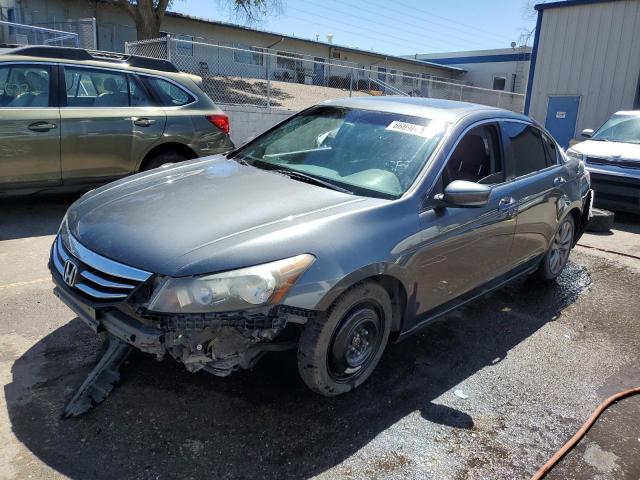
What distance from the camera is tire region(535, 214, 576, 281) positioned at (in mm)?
4906

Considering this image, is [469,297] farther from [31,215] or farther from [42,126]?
[31,215]

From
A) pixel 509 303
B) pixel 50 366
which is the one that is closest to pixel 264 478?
pixel 50 366

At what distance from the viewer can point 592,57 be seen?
15430 millimetres

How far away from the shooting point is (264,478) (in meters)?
2.37

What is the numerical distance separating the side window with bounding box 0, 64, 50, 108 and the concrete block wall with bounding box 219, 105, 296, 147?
674cm

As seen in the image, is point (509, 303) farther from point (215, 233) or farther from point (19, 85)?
point (19, 85)

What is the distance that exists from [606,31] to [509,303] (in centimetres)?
1384

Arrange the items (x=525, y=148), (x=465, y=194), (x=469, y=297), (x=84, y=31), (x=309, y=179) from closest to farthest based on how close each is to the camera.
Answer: (x=465, y=194)
(x=309, y=179)
(x=469, y=297)
(x=525, y=148)
(x=84, y=31)

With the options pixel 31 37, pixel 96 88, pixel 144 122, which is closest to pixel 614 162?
pixel 144 122

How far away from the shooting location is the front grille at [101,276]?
2434 mm

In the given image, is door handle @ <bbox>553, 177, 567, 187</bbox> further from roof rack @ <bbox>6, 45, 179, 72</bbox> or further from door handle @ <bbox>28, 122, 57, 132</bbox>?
door handle @ <bbox>28, 122, 57, 132</bbox>

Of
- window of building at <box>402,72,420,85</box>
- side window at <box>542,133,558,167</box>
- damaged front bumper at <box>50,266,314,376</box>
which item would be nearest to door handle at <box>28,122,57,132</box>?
damaged front bumper at <box>50,266,314,376</box>

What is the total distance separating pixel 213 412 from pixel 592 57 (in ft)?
54.2

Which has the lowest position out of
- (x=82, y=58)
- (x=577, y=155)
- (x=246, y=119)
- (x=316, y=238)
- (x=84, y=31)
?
(x=316, y=238)
